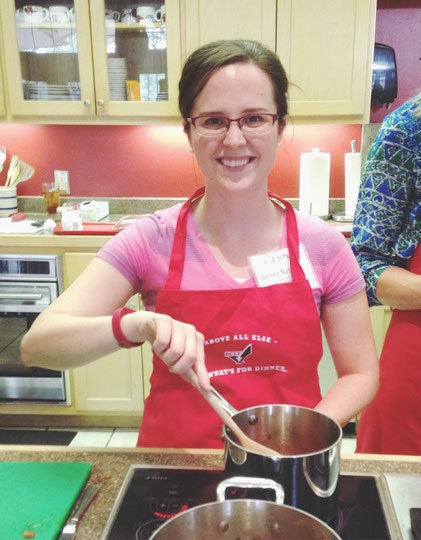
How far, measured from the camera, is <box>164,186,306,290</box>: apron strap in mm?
1124

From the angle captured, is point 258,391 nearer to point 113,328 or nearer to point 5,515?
point 113,328

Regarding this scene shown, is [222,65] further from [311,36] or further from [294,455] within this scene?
[311,36]

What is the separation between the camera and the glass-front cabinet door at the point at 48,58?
2617 mm

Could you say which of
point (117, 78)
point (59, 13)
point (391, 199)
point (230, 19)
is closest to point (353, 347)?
point (391, 199)

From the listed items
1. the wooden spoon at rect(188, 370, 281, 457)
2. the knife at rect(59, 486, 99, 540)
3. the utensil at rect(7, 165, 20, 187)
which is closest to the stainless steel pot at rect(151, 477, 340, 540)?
the wooden spoon at rect(188, 370, 281, 457)

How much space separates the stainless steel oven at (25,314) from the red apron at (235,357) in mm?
1571

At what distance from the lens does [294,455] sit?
2.10 feet

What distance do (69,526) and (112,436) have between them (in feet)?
6.69

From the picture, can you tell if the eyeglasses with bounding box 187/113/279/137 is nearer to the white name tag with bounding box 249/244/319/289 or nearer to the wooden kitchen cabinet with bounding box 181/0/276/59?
the white name tag with bounding box 249/244/319/289

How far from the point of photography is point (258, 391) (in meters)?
1.06

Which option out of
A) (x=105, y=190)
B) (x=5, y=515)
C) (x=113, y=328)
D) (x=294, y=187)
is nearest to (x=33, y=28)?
(x=105, y=190)

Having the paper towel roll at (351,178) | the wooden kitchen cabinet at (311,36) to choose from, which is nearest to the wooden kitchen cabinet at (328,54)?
the wooden kitchen cabinet at (311,36)

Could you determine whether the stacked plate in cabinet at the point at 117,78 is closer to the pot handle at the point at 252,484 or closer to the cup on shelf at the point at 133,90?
the cup on shelf at the point at 133,90

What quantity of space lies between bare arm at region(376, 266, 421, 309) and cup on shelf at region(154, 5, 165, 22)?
191cm
